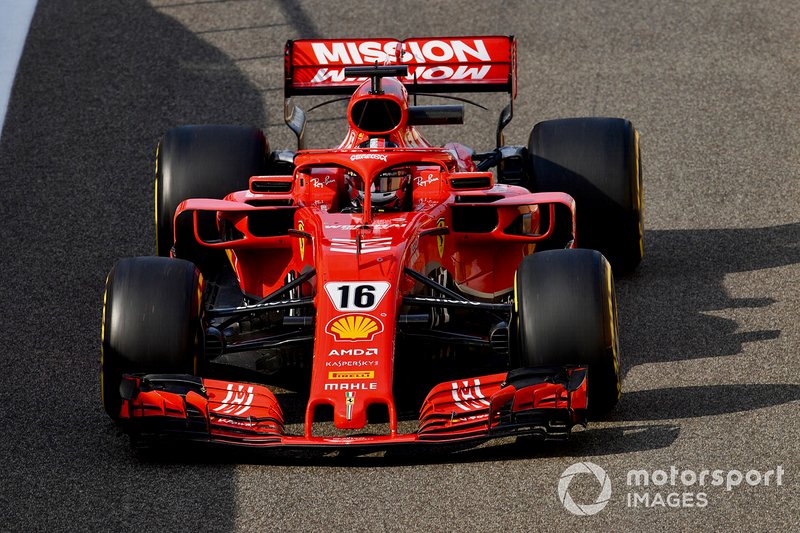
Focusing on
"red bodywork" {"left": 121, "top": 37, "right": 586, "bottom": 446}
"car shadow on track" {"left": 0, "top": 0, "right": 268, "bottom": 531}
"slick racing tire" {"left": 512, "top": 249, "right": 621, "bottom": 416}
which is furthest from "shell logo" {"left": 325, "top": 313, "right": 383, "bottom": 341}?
"car shadow on track" {"left": 0, "top": 0, "right": 268, "bottom": 531}

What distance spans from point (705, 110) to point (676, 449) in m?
7.12

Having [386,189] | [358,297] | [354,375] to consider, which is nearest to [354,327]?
[358,297]

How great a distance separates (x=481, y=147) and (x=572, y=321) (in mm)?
5924

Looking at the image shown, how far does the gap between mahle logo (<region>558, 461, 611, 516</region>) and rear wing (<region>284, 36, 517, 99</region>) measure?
13.5 ft

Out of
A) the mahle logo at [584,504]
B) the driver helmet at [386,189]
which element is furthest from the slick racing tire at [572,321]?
the driver helmet at [386,189]

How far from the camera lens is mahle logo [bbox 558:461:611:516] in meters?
7.82

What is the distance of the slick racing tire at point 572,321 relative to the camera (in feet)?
28.1

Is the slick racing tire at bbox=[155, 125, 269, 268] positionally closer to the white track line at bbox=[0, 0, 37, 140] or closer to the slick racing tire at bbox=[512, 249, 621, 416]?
the slick racing tire at bbox=[512, 249, 621, 416]

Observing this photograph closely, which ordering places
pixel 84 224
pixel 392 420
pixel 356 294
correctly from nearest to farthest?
pixel 392 420 < pixel 356 294 < pixel 84 224

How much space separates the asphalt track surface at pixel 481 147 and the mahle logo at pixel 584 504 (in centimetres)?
5

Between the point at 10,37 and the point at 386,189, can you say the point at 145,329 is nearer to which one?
the point at 386,189

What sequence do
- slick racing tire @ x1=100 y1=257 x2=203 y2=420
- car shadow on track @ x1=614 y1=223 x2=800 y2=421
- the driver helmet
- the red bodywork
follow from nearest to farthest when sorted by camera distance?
1. the red bodywork
2. slick racing tire @ x1=100 y1=257 x2=203 y2=420
3. car shadow on track @ x1=614 y1=223 x2=800 y2=421
4. the driver helmet

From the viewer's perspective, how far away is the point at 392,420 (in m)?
8.19

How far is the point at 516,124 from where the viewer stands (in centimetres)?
1477
